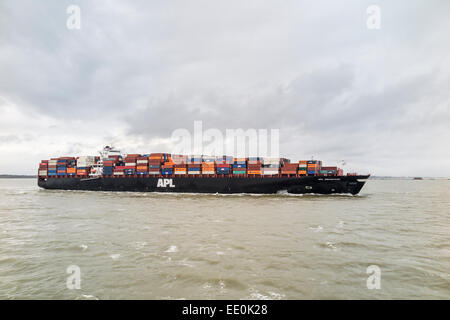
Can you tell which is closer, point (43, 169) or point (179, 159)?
point (179, 159)

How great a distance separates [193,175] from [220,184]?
23.8ft

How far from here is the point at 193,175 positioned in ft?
179

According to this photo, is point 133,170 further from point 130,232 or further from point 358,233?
point 358,233

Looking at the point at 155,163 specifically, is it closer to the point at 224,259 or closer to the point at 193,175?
the point at 193,175

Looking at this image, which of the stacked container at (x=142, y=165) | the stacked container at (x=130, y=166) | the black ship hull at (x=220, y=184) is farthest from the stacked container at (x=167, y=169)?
the stacked container at (x=130, y=166)

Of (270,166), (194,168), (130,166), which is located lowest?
(194,168)

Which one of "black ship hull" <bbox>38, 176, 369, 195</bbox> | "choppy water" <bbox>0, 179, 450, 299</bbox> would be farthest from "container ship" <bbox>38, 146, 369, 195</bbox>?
"choppy water" <bbox>0, 179, 450, 299</bbox>

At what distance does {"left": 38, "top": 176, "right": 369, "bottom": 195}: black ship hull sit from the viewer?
45.9 m

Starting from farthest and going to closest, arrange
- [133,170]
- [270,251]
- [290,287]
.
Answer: [133,170] < [270,251] < [290,287]

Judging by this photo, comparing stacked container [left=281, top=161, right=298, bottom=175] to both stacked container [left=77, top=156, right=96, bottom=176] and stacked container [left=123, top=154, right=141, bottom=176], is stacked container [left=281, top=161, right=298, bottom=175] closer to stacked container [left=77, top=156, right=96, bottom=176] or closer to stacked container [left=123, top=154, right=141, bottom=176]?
stacked container [left=123, top=154, right=141, bottom=176]

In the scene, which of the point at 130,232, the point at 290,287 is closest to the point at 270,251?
the point at 290,287

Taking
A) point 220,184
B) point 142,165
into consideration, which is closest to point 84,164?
point 142,165
